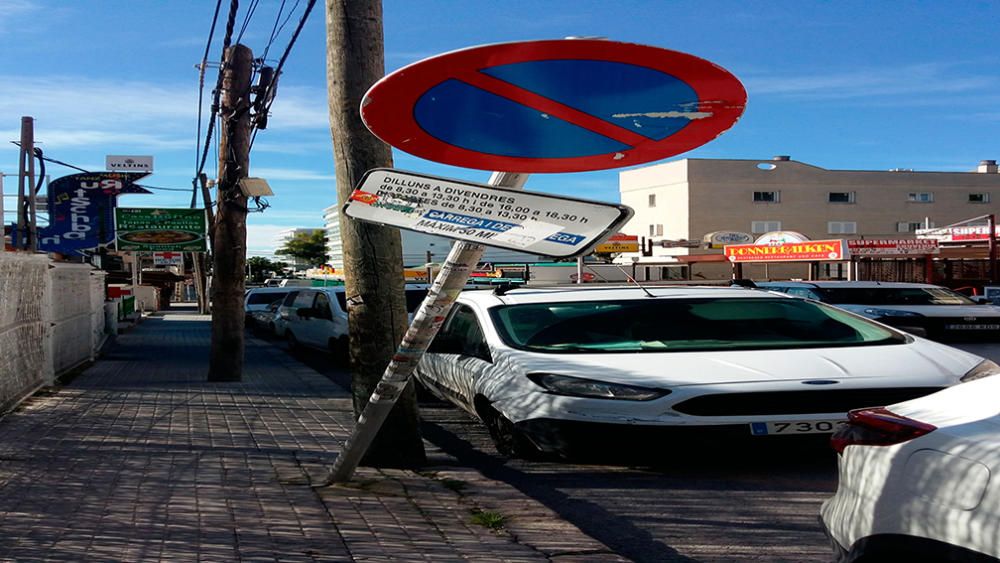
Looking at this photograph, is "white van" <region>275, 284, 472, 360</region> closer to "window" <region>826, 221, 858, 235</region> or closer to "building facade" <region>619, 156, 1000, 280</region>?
"building facade" <region>619, 156, 1000, 280</region>

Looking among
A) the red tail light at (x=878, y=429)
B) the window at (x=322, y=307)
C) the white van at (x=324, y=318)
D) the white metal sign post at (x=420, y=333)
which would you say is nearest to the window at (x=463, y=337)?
the white metal sign post at (x=420, y=333)

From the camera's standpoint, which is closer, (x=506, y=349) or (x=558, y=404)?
(x=558, y=404)

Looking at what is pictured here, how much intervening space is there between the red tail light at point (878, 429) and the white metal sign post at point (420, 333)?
2.04 metres

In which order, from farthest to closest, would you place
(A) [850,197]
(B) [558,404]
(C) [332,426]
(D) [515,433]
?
(A) [850,197]
(C) [332,426]
(D) [515,433]
(B) [558,404]

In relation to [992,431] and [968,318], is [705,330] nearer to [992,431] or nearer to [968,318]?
[992,431]

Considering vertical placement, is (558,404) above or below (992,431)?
below

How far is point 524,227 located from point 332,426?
4704mm

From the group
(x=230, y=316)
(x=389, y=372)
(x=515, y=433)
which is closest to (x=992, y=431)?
(x=389, y=372)

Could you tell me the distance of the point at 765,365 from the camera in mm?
6582

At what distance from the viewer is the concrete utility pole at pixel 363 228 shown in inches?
251

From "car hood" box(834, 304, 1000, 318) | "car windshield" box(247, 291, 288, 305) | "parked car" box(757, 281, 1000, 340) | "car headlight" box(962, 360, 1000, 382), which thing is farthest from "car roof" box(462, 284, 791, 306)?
"car windshield" box(247, 291, 288, 305)

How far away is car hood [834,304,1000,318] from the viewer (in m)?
16.8

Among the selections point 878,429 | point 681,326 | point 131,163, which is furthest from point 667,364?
point 131,163

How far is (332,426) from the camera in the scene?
8648mm
